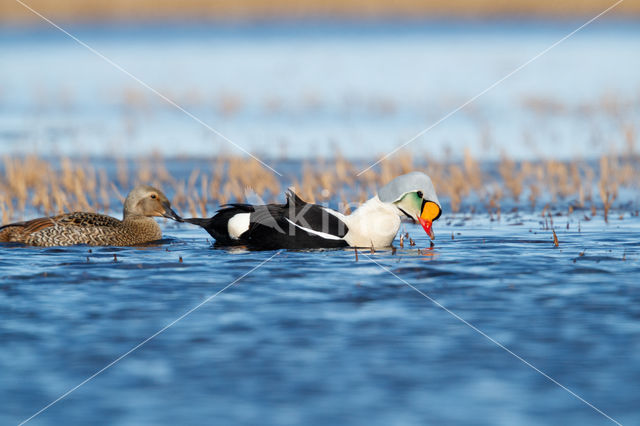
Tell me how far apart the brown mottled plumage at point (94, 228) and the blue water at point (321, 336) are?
0.47 meters

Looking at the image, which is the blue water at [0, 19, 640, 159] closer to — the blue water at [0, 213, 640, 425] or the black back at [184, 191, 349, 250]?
the black back at [184, 191, 349, 250]

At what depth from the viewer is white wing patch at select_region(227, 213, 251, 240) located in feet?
32.3

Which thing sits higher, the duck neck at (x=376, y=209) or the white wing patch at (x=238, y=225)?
the duck neck at (x=376, y=209)

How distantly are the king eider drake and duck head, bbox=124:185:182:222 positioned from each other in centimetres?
124

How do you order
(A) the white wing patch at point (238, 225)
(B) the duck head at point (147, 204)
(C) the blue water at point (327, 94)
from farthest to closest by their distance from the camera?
1. (C) the blue water at point (327, 94)
2. (B) the duck head at point (147, 204)
3. (A) the white wing patch at point (238, 225)

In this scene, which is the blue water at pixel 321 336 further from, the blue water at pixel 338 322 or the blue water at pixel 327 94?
the blue water at pixel 327 94

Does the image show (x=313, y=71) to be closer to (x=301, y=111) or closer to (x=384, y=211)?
(x=301, y=111)

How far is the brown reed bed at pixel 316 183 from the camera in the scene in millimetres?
14094

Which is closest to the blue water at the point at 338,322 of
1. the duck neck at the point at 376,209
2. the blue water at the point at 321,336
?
the blue water at the point at 321,336

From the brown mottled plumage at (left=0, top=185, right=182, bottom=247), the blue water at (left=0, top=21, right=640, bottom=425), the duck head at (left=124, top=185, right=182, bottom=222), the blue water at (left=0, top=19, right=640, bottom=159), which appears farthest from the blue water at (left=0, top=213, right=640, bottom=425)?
the blue water at (left=0, top=19, right=640, bottom=159)

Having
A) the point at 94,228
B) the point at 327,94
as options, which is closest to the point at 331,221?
the point at 94,228

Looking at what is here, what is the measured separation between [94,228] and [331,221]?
2651 mm

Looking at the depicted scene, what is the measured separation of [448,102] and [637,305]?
1483 cm

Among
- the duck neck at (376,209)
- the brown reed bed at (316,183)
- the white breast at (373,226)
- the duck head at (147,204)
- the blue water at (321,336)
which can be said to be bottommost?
the blue water at (321,336)
